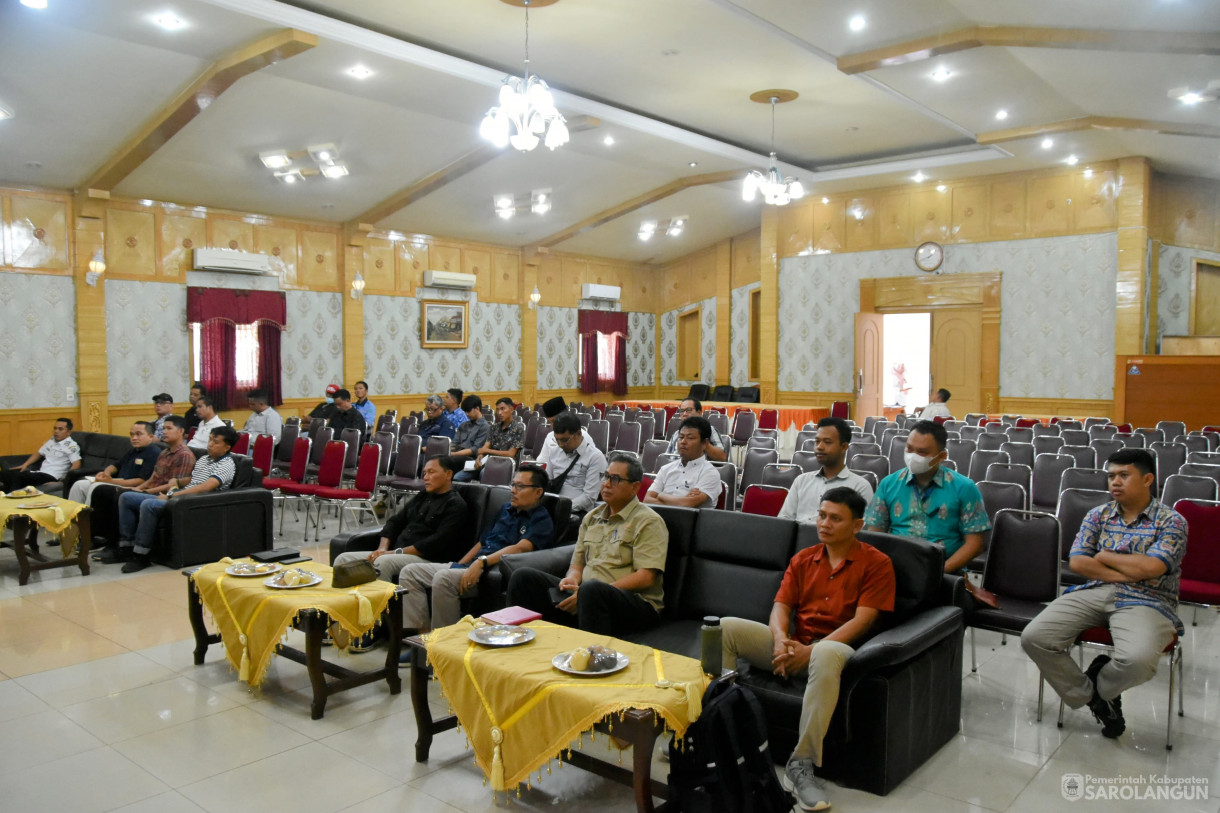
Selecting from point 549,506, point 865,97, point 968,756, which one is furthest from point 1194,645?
point 865,97

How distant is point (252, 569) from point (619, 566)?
72.2 inches

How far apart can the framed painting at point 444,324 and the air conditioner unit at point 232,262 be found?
2.91 metres

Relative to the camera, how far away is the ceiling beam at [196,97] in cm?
781

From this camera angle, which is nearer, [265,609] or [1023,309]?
[265,609]

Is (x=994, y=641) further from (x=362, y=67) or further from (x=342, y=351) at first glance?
(x=342, y=351)

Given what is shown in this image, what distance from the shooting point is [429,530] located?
4.59 metres

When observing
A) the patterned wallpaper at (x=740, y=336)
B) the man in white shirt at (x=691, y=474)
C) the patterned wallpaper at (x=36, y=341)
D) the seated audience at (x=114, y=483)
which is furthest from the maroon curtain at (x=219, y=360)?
the patterned wallpaper at (x=740, y=336)

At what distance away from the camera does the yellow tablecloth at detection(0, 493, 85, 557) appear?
230 inches

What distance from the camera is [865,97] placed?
410 inches

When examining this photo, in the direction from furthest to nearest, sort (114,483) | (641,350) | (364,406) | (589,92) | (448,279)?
(641,350) → (448,279) → (364,406) → (589,92) → (114,483)

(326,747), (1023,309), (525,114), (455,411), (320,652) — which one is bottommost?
(326,747)

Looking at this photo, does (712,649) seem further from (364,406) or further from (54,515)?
(364,406)

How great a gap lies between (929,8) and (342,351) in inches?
386

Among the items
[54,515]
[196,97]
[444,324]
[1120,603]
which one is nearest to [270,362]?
[444,324]
